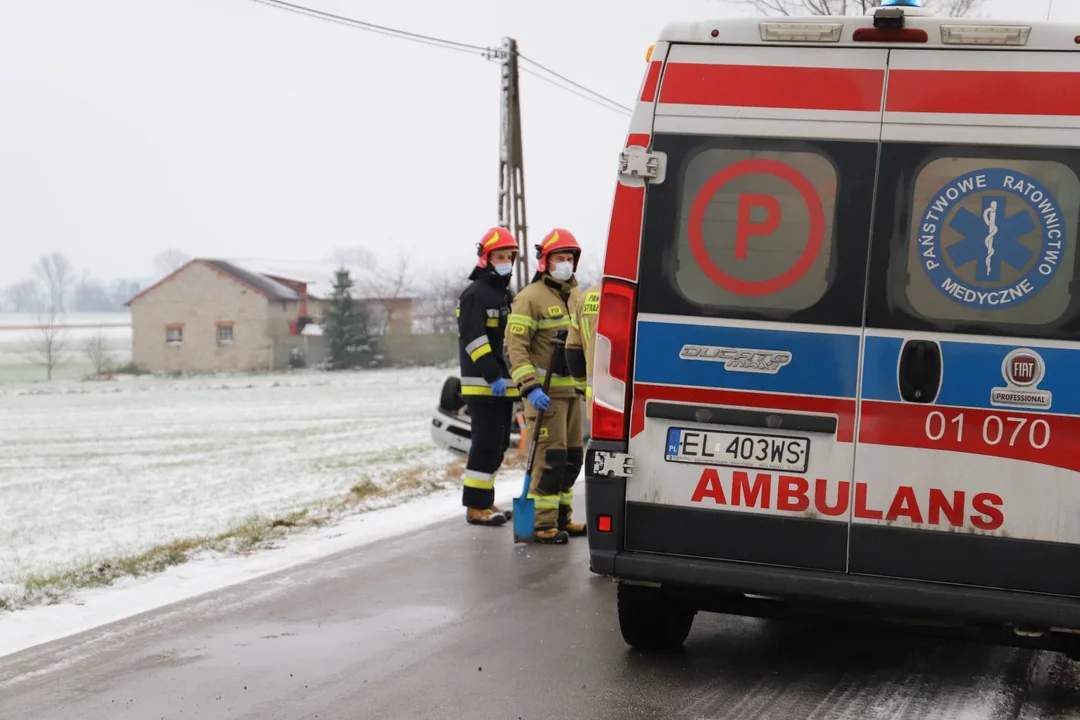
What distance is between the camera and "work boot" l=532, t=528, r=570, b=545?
8078 mm

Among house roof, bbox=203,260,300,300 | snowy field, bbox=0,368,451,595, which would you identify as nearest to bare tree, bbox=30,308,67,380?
house roof, bbox=203,260,300,300

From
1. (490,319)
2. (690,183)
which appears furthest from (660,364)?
(490,319)

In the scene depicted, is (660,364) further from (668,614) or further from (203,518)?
(203,518)

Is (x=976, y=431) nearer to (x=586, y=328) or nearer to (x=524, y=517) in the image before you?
(x=586, y=328)

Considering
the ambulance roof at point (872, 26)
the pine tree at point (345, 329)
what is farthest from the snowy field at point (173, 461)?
the pine tree at point (345, 329)

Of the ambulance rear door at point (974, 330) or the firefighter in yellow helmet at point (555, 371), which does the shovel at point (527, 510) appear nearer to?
the firefighter in yellow helmet at point (555, 371)

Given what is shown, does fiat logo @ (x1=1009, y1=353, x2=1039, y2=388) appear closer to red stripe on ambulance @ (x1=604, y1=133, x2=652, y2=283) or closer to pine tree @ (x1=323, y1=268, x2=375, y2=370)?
red stripe on ambulance @ (x1=604, y1=133, x2=652, y2=283)

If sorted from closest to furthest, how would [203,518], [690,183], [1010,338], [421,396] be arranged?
[1010,338]
[690,183]
[203,518]
[421,396]

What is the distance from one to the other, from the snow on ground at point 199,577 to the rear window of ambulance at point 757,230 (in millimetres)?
3442

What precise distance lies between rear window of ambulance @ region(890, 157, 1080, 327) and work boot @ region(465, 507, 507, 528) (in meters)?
4.84

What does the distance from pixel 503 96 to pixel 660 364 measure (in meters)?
24.3

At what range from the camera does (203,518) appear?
1059 cm

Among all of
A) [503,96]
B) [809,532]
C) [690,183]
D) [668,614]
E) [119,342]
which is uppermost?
[503,96]

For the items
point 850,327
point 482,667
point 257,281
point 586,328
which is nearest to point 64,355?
point 257,281
